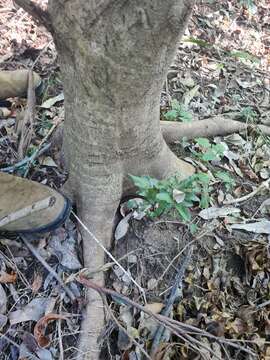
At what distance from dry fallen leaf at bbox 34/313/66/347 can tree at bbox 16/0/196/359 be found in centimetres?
15

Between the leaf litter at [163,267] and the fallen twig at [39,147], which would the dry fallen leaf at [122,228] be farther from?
the fallen twig at [39,147]

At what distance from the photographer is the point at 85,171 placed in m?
2.19

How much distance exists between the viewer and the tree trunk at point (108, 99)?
1605 mm

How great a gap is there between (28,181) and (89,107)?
0.53m

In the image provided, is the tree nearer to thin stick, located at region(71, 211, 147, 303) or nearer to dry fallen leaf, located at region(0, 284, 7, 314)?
thin stick, located at region(71, 211, 147, 303)

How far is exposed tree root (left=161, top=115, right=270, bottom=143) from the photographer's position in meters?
2.66

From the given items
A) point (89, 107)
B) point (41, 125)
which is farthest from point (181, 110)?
point (89, 107)

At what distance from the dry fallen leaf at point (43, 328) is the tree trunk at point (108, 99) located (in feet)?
0.47

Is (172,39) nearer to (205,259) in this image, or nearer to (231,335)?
(205,259)

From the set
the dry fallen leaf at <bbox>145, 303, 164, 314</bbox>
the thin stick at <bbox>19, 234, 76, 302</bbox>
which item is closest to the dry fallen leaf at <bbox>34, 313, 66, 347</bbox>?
the thin stick at <bbox>19, 234, 76, 302</bbox>

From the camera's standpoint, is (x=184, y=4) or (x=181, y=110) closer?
(x=184, y=4)

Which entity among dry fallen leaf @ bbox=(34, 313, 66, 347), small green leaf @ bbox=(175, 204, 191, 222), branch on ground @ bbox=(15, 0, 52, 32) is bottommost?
dry fallen leaf @ bbox=(34, 313, 66, 347)

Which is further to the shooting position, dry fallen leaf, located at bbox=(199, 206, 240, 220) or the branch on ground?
dry fallen leaf, located at bbox=(199, 206, 240, 220)

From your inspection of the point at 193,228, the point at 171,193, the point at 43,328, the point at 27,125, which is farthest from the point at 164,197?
the point at 27,125
